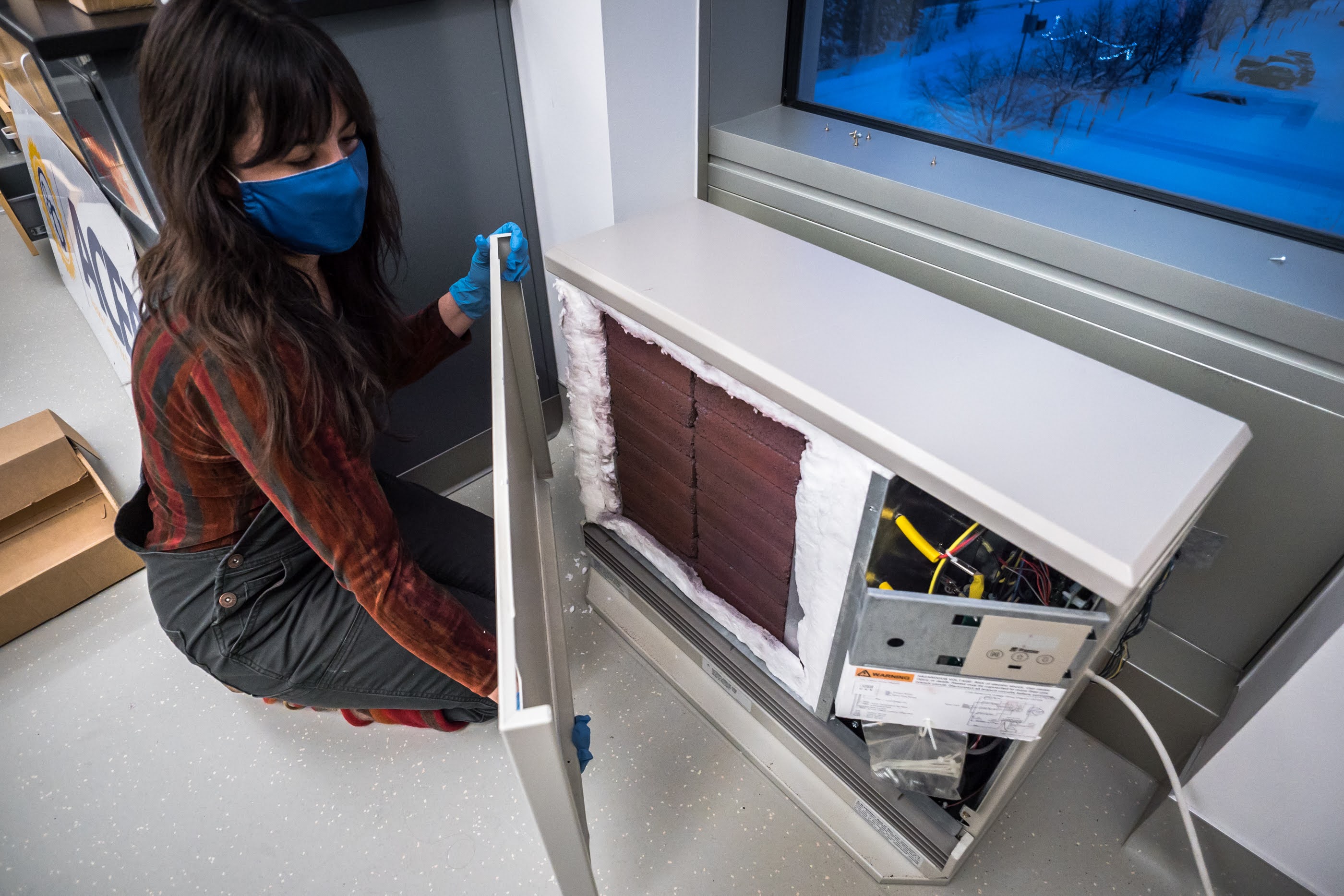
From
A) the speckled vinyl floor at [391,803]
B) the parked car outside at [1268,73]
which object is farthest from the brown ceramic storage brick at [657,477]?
the parked car outside at [1268,73]

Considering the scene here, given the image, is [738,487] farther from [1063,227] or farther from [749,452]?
[1063,227]

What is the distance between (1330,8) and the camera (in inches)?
35.5

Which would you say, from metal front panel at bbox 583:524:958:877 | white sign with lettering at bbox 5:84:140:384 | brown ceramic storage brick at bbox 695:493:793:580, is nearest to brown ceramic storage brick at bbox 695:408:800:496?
brown ceramic storage brick at bbox 695:493:793:580

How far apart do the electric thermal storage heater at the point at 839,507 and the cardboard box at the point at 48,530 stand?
3.77 ft

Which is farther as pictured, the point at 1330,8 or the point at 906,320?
the point at 906,320

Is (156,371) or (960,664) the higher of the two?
(156,371)

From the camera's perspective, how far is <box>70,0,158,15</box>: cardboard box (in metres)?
1.08

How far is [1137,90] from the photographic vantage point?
3.59 feet

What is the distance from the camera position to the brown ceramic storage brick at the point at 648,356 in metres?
1.10

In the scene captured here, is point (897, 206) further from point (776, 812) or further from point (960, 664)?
point (776, 812)

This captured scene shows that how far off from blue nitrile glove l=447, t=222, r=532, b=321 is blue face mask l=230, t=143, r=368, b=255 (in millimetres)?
232

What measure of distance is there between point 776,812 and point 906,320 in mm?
913

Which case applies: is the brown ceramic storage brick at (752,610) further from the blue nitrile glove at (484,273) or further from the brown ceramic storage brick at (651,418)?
the blue nitrile glove at (484,273)

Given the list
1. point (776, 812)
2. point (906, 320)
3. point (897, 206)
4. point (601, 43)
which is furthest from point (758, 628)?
point (601, 43)
